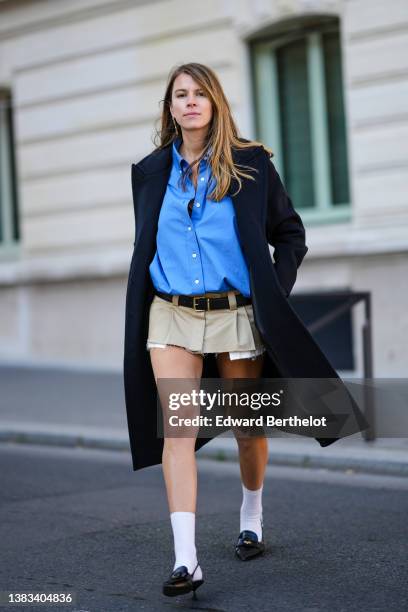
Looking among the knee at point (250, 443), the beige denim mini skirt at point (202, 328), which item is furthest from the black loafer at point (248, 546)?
the beige denim mini skirt at point (202, 328)

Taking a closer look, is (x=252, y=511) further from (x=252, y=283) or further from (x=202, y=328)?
(x=252, y=283)

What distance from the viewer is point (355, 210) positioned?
40.1 feet

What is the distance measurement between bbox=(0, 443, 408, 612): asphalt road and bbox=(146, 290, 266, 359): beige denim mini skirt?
97cm

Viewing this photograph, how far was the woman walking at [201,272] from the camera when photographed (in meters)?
4.52

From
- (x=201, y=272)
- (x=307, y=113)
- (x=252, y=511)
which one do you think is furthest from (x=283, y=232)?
(x=307, y=113)

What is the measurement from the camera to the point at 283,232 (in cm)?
479

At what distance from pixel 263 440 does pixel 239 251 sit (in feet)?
2.96

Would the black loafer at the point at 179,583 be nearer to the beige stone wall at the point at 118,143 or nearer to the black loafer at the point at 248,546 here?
the black loafer at the point at 248,546

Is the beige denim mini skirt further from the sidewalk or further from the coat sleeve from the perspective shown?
the sidewalk

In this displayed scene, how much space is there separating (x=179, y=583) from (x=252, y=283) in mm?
1167

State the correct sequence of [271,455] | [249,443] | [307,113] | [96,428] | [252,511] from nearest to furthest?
1. [249,443]
2. [252,511]
3. [271,455]
4. [96,428]
5. [307,113]

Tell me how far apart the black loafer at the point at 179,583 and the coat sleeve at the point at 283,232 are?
1180mm

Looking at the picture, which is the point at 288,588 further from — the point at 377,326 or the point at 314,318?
the point at 314,318

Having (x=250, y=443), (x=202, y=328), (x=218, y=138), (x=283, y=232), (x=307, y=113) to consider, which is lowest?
(x=250, y=443)
